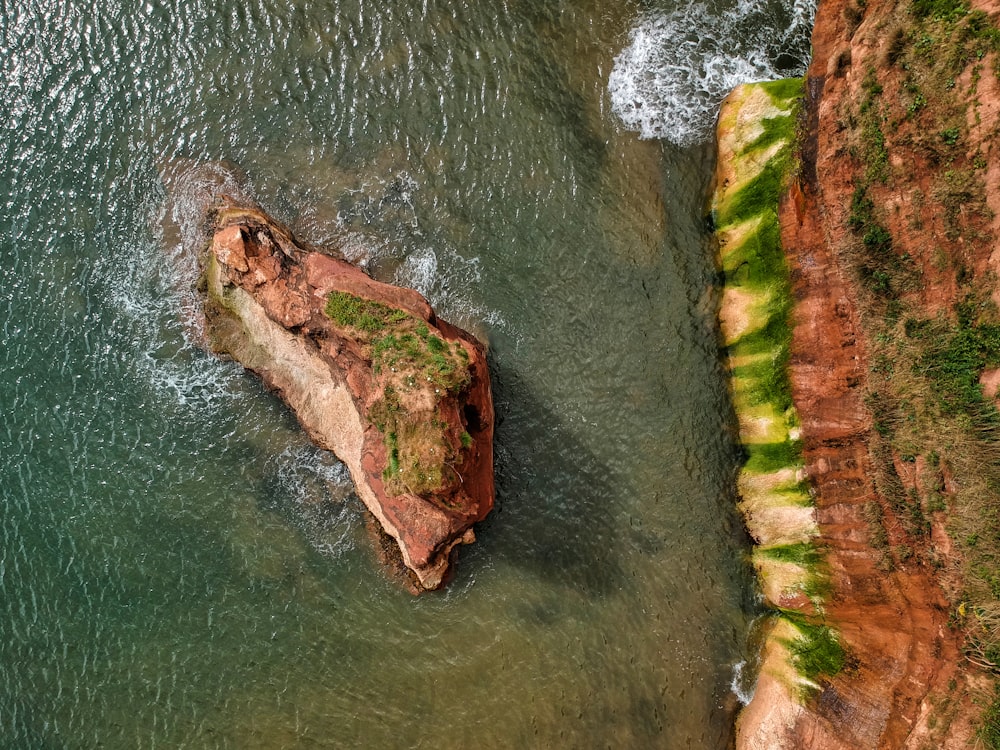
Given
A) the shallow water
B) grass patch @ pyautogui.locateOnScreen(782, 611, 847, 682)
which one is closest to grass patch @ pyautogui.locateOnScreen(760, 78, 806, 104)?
the shallow water

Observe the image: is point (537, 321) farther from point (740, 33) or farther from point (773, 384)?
point (740, 33)

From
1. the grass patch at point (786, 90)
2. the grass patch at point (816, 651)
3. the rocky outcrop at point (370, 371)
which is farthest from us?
the grass patch at point (786, 90)

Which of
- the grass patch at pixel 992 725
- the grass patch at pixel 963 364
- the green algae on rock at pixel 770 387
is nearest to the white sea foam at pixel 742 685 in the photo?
the green algae on rock at pixel 770 387

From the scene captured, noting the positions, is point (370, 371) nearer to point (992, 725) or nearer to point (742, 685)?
point (742, 685)

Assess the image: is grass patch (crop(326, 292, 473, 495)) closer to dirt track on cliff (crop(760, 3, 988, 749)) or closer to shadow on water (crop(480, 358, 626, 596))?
shadow on water (crop(480, 358, 626, 596))

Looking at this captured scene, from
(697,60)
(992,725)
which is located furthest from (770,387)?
(697,60)

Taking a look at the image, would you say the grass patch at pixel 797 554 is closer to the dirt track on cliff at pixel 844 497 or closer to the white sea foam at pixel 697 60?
the dirt track on cliff at pixel 844 497

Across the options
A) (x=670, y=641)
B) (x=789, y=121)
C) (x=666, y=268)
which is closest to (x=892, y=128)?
(x=789, y=121)
